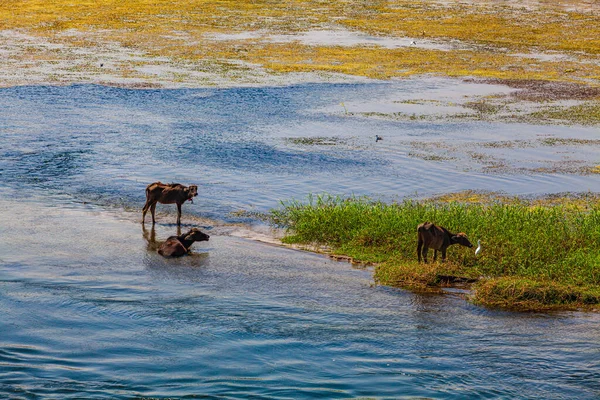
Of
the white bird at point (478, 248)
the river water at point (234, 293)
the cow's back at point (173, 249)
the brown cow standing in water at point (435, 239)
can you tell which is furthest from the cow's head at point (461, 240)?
the cow's back at point (173, 249)

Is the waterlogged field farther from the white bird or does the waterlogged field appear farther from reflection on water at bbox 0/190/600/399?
the white bird

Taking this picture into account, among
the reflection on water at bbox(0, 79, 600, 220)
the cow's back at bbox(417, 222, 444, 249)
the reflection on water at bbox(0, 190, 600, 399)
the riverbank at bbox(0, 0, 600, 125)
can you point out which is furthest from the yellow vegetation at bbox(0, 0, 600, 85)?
the reflection on water at bbox(0, 190, 600, 399)

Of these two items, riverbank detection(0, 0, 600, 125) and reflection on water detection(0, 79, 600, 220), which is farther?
riverbank detection(0, 0, 600, 125)

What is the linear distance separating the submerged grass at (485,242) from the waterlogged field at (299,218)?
5 cm

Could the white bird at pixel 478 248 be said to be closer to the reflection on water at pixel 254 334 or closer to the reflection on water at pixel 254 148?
the reflection on water at pixel 254 334

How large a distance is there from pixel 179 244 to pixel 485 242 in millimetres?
5326

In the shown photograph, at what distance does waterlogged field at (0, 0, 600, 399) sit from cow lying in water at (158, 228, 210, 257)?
0.24 m

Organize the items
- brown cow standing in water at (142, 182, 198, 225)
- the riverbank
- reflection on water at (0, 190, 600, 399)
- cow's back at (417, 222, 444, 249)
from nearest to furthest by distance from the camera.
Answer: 1. reflection on water at (0, 190, 600, 399)
2. cow's back at (417, 222, 444, 249)
3. brown cow standing in water at (142, 182, 198, 225)
4. the riverbank

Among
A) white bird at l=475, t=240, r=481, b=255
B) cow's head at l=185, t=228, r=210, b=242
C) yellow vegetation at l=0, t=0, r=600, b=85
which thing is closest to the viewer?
white bird at l=475, t=240, r=481, b=255

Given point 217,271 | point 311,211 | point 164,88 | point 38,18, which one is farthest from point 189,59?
point 217,271

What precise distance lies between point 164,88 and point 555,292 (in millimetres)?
22438

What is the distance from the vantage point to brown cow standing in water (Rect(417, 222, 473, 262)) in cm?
1422

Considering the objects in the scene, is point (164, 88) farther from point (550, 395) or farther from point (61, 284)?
point (550, 395)

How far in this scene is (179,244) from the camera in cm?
1545
